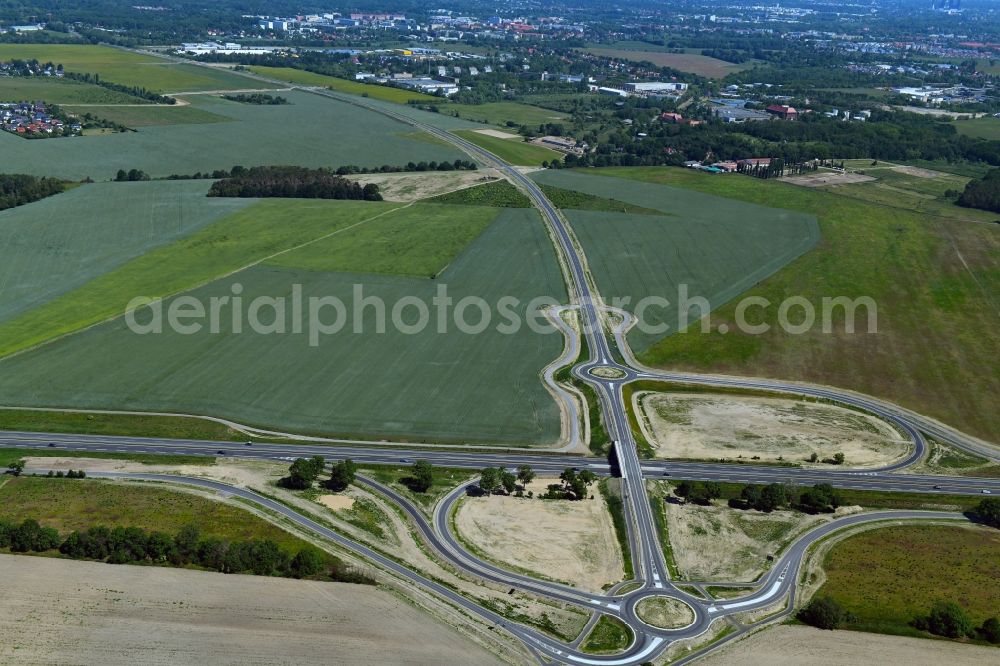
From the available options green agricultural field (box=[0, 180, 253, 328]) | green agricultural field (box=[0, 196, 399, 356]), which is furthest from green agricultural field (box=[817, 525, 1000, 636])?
green agricultural field (box=[0, 180, 253, 328])

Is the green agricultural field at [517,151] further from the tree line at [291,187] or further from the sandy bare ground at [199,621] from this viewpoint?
the sandy bare ground at [199,621]

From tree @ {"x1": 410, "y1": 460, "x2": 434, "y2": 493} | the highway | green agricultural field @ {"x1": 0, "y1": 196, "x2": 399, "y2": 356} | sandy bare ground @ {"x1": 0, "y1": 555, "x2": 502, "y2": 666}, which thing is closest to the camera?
sandy bare ground @ {"x1": 0, "y1": 555, "x2": 502, "y2": 666}

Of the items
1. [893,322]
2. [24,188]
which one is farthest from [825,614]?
[24,188]

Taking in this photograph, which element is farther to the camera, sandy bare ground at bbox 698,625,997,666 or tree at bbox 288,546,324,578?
tree at bbox 288,546,324,578

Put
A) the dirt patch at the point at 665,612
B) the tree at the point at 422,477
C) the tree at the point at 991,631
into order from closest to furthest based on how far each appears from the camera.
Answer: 1. the tree at the point at 991,631
2. the dirt patch at the point at 665,612
3. the tree at the point at 422,477

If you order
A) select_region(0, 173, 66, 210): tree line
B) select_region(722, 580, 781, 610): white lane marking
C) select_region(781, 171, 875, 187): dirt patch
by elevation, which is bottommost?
select_region(722, 580, 781, 610): white lane marking

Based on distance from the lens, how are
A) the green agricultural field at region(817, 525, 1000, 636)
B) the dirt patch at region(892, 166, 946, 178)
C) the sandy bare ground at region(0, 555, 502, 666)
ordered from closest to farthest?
the sandy bare ground at region(0, 555, 502, 666)
the green agricultural field at region(817, 525, 1000, 636)
the dirt patch at region(892, 166, 946, 178)

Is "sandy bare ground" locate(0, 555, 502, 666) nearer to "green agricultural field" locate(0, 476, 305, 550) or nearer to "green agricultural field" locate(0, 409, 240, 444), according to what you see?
"green agricultural field" locate(0, 476, 305, 550)

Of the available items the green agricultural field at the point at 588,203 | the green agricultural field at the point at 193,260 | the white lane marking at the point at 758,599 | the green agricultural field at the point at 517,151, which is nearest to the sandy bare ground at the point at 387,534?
the white lane marking at the point at 758,599
